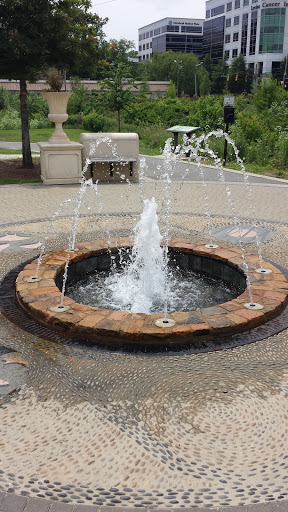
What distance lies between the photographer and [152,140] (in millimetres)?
20656

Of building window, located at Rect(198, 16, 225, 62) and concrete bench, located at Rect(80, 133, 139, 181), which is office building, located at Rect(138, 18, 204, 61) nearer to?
building window, located at Rect(198, 16, 225, 62)

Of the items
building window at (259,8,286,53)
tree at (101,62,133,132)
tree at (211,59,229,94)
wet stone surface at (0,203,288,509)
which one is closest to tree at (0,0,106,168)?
tree at (101,62,133,132)

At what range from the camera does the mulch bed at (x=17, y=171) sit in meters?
12.3

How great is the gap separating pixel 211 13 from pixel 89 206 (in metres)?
89.9

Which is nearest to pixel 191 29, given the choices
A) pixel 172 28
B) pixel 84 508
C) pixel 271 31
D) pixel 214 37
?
pixel 172 28

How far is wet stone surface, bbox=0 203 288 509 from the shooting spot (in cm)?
209

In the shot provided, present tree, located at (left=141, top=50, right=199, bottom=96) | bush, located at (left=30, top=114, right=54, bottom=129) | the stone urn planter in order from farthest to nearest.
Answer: tree, located at (left=141, top=50, right=199, bottom=96) → bush, located at (left=30, top=114, right=54, bottom=129) → the stone urn planter

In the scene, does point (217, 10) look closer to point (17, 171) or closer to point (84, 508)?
point (17, 171)

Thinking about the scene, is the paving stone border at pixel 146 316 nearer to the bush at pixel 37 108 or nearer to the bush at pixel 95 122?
the bush at pixel 95 122

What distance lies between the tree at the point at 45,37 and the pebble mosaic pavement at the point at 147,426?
932 cm

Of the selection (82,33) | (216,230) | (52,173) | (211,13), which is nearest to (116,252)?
(216,230)

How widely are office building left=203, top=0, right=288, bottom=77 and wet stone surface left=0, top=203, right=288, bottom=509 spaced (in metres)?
73.5

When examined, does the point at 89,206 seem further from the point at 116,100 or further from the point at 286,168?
the point at 116,100

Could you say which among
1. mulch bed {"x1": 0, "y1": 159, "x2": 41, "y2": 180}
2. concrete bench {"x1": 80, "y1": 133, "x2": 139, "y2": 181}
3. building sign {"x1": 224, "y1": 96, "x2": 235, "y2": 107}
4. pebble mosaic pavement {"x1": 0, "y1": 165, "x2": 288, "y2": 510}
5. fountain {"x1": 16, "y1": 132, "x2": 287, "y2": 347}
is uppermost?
building sign {"x1": 224, "y1": 96, "x2": 235, "y2": 107}
